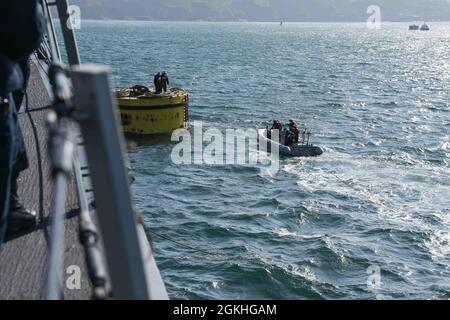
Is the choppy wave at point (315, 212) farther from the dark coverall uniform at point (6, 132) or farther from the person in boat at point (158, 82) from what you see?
the dark coverall uniform at point (6, 132)

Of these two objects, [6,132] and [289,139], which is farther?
[289,139]

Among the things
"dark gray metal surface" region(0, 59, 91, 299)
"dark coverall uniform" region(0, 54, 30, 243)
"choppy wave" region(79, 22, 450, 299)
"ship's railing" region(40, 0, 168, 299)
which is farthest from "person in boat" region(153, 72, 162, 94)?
"ship's railing" region(40, 0, 168, 299)

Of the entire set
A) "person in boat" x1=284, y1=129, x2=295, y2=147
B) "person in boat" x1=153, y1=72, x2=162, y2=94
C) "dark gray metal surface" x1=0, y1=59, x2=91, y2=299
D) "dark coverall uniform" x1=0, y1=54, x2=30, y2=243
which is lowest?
"person in boat" x1=284, y1=129, x2=295, y2=147

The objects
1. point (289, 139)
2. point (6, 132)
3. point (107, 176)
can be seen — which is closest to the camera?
point (107, 176)

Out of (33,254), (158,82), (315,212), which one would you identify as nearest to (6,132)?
(33,254)

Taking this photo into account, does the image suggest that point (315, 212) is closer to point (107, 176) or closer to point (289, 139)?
point (289, 139)

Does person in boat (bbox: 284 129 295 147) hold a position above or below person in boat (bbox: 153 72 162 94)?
below

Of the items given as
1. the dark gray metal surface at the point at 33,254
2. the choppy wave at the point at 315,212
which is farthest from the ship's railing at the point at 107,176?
the choppy wave at the point at 315,212

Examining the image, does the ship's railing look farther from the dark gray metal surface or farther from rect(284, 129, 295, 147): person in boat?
rect(284, 129, 295, 147): person in boat
